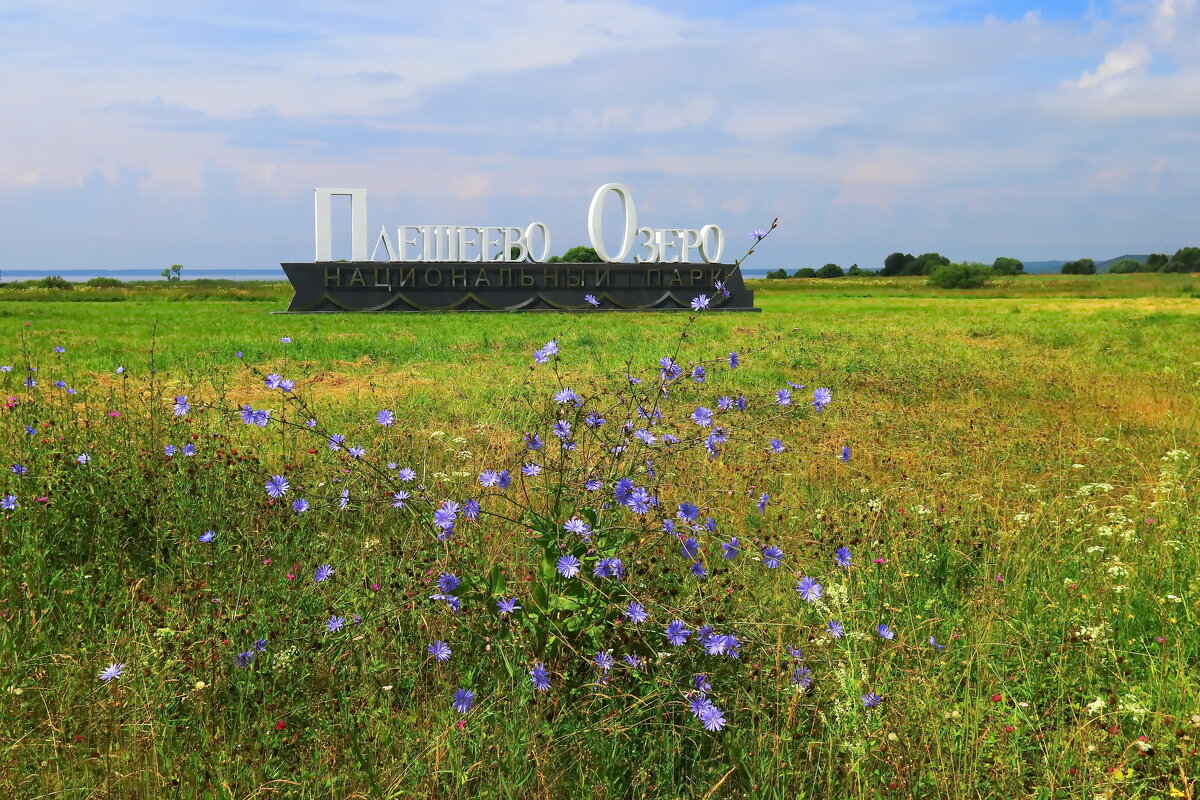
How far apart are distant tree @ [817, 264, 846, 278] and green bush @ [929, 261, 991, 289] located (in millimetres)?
15411

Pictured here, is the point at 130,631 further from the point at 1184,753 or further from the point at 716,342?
the point at 716,342

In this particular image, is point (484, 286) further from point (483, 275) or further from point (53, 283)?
point (53, 283)

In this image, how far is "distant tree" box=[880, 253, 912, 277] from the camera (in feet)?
237

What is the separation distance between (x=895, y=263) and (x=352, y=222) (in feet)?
185

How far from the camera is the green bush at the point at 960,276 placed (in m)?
52.4

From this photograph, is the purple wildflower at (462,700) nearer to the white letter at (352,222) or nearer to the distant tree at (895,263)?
the white letter at (352,222)

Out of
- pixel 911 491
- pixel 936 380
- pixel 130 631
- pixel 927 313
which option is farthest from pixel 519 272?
pixel 130 631

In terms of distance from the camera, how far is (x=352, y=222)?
26.9 meters

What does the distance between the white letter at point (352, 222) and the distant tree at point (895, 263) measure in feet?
181

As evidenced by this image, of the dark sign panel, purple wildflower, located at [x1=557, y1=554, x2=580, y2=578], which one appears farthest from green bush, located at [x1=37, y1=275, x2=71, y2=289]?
purple wildflower, located at [x1=557, y1=554, x2=580, y2=578]

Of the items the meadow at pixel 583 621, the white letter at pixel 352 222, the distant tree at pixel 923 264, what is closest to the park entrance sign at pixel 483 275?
the white letter at pixel 352 222

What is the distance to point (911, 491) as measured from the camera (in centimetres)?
592

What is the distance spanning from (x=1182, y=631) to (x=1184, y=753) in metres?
1.09

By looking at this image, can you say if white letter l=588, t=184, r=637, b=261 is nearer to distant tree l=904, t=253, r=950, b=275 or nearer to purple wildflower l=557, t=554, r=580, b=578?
purple wildflower l=557, t=554, r=580, b=578
